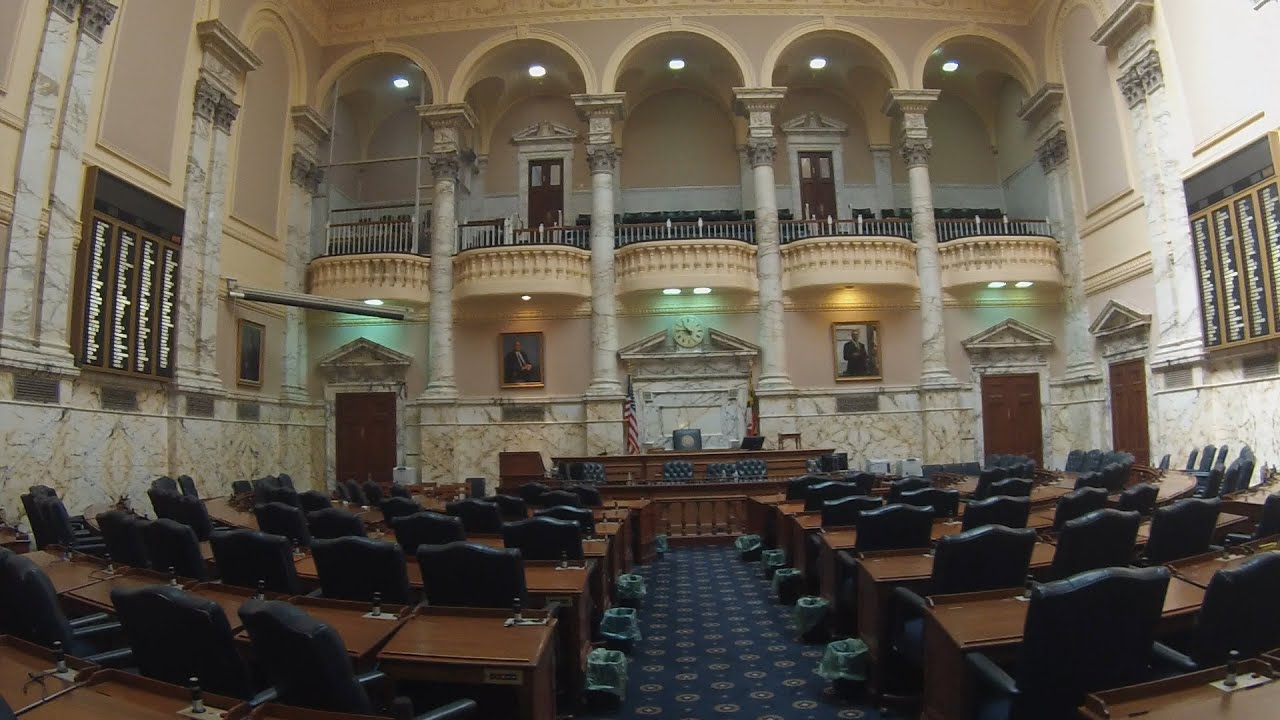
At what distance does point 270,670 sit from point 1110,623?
317 cm

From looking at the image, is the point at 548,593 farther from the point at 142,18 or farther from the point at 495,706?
the point at 142,18

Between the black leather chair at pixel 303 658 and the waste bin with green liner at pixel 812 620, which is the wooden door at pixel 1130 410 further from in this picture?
the black leather chair at pixel 303 658

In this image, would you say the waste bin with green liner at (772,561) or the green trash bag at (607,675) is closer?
the green trash bag at (607,675)

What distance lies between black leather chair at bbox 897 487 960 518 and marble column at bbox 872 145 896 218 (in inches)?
525

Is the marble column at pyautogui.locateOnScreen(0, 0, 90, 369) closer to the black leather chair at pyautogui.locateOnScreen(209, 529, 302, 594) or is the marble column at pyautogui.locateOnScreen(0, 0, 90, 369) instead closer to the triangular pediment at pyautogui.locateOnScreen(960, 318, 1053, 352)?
the black leather chair at pyautogui.locateOnScreen(209, 529, 302, 594)

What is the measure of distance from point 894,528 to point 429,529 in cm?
326

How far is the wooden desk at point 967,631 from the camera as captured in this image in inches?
126

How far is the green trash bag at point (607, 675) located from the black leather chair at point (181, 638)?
2133 millimetres

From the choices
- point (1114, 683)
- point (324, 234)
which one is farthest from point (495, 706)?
point (324, 234)

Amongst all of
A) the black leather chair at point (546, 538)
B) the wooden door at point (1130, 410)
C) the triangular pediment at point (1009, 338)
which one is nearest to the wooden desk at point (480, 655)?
the black leather chair at point (546, 538)

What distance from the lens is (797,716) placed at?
431 centimetres

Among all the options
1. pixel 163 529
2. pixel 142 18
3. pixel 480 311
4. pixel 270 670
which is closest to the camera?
pixel 270 670

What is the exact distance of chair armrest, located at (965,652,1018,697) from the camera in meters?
2.86

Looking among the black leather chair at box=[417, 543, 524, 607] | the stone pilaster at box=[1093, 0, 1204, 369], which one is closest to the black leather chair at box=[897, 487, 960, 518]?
the black leather chair at box=[417, 543, 524, 607]
